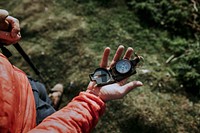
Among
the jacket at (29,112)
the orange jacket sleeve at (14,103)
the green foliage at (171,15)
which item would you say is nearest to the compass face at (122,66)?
the jacket at (29,112)

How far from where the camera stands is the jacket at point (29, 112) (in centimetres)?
228

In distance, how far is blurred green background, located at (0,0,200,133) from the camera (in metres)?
4.53

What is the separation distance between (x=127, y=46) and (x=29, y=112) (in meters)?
3.17

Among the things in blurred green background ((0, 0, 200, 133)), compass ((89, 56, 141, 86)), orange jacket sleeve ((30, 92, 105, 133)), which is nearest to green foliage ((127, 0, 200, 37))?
blurred green background ((0, 0, 200, 133))

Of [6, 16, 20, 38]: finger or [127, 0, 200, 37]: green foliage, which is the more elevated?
[6, 16, 20, 38]: finger

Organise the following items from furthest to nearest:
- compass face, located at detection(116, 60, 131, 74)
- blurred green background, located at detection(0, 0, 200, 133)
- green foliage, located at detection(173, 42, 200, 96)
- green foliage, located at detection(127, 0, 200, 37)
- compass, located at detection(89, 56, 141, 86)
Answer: green foliage, located at detection(127, 0, 200, 37) < green foliage, located at detection(173, 42, 200, 96) < blurred green background, located at detection(0, 0, 200, 133) < compass face, located at detection(116, 60, 131, 74) < compass, located at detection(89, 56, 141, 86)

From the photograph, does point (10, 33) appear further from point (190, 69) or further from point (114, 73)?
point (190, 69)

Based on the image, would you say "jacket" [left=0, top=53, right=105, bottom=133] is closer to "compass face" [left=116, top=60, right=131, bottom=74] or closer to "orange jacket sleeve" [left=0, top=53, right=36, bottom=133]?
"orange jacket sleeve" [left=0, top=53, right=36, bottom=133]

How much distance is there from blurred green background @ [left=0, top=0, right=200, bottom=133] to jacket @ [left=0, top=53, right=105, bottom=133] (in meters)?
1.94

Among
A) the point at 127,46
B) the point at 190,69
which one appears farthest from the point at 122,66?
the point at 127,46

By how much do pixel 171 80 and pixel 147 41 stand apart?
1016 millimetres

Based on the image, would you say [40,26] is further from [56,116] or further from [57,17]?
[56,116]

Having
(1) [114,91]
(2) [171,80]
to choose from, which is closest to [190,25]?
(2) [171,80]

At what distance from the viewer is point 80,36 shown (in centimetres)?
595
